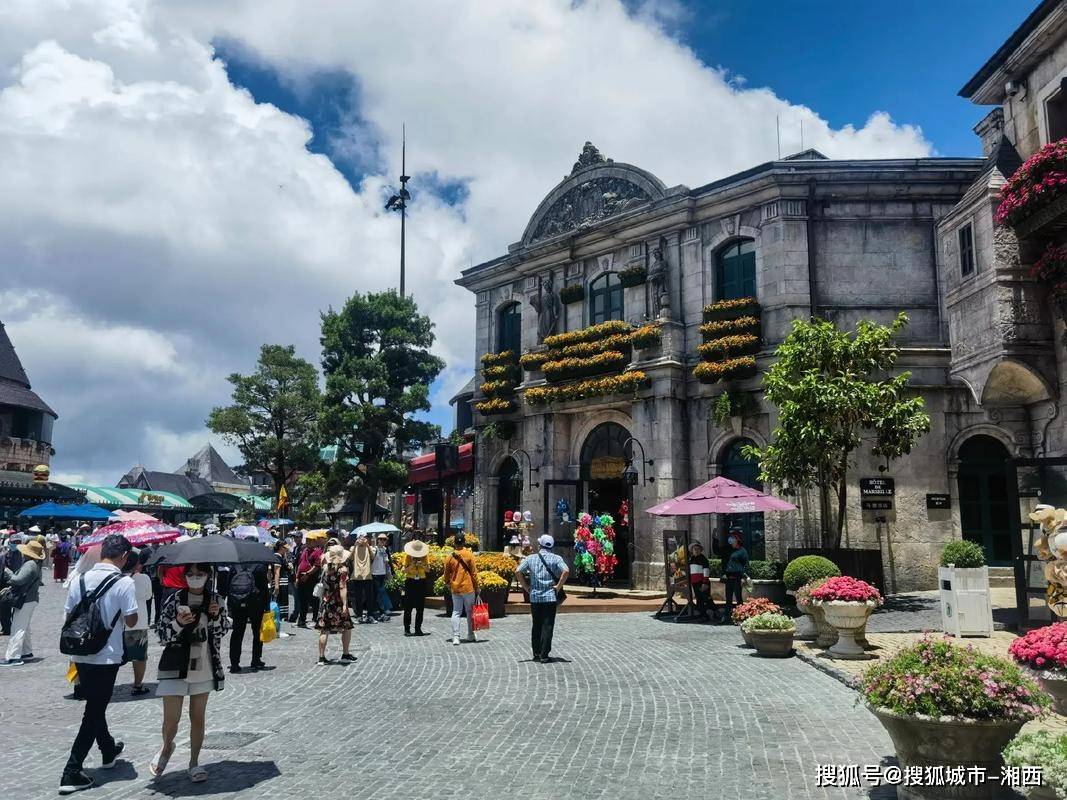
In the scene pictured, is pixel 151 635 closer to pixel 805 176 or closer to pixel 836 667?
pixel 836 667

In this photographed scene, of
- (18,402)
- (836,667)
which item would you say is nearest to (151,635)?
(836,667)

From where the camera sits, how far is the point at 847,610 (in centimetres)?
1088

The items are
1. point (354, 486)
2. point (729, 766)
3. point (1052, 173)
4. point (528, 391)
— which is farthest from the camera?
point (354, 486)

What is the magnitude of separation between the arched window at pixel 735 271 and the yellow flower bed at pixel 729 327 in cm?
92

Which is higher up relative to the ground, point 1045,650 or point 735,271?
point 735,271

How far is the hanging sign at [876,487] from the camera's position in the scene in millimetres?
18219

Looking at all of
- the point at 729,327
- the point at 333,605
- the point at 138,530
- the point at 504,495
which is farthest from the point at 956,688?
the point at 504,495

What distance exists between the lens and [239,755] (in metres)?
6.86

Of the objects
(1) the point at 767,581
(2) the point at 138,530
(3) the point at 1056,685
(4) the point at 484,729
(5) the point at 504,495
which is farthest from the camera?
(5) the point at 504,495

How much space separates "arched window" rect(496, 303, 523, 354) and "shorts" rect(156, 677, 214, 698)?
2087 centimetres

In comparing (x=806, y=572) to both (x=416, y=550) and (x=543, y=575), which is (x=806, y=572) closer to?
(x=543, y=575)

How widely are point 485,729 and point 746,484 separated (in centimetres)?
1421

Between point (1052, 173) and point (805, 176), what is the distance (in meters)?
7.48

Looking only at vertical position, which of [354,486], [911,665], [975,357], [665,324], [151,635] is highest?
[665,324]
